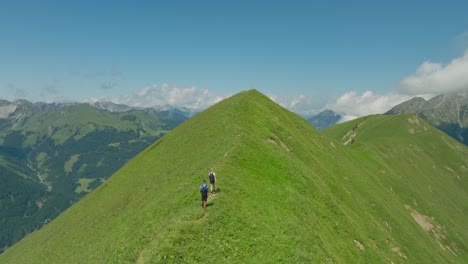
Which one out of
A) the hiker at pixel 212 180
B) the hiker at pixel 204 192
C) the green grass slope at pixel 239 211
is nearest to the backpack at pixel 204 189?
the hiker at pixel 204 192

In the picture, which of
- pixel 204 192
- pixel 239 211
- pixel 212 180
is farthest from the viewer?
pixel 212 180

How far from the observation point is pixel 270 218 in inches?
1563

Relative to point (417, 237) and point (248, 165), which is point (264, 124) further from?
point (417, 237)

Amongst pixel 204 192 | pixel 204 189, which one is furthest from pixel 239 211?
pixel 204 189

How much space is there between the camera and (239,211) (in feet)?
124

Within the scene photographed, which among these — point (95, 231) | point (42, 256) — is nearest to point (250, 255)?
point (95, 231)

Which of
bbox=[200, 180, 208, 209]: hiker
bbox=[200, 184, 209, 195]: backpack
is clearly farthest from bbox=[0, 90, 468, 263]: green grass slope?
bbox=[200, 184, 209, 195]: backpack

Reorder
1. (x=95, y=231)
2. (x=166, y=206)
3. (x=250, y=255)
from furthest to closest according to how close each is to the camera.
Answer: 1. (x=95, y=231)
2. (x=166, y=206)
3. (x=250, y=255)

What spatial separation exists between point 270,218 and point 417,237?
2475 inches

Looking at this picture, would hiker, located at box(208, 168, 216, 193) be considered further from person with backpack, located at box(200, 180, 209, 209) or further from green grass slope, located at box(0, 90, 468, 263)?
person with backpack, located at box(200, 180, 209, 209)

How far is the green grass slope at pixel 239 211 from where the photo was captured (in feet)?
112

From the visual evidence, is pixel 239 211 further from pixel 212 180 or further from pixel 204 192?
pixel 212 180

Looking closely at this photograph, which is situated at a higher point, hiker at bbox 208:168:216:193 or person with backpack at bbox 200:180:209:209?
hiker at bbox 208:168:216:193

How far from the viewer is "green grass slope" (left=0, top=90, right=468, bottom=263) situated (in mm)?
34156
